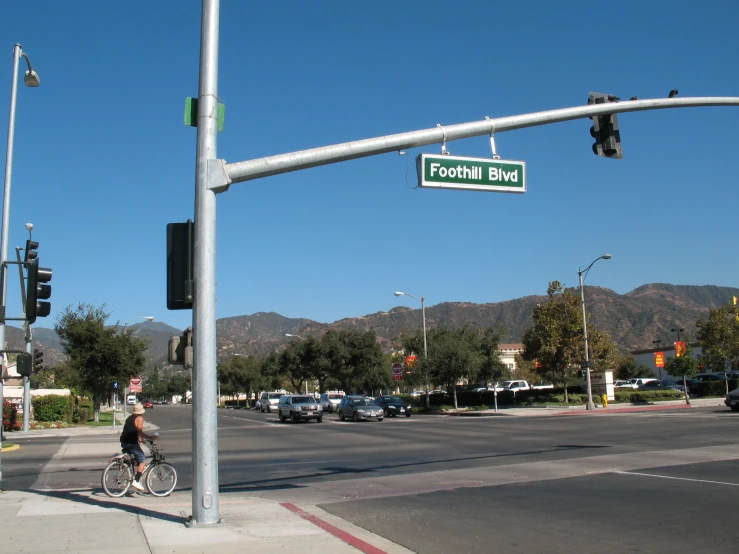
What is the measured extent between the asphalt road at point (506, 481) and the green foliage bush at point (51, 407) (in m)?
16.0

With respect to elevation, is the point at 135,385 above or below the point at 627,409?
above

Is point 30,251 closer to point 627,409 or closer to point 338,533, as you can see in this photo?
point 338,533

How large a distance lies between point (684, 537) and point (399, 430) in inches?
879

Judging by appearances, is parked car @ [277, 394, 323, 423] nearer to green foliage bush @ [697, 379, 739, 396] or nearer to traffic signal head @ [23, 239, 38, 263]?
traffic signal head @ [23, 239, 38, 263]

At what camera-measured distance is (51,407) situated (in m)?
41.2

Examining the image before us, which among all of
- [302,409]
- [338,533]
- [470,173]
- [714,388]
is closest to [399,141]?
[470,173]

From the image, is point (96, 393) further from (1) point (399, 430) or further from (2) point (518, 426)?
(2) point (518, 426)

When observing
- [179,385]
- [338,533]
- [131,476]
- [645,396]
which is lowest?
[338,533]

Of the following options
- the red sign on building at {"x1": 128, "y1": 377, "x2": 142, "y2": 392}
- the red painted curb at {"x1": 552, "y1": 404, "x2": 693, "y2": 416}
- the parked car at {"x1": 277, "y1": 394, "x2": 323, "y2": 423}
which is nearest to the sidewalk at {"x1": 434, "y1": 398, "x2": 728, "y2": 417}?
the red painted curb at {"x1": 552, "y1": 404, "x2": 693, "y2": 416}

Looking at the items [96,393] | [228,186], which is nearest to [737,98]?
[228,186]

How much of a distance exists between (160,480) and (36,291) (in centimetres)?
437

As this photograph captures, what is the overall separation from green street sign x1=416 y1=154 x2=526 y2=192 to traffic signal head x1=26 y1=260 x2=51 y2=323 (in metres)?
7.79

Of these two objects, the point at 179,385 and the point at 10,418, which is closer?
the point at 10,418

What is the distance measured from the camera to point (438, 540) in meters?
8.70
